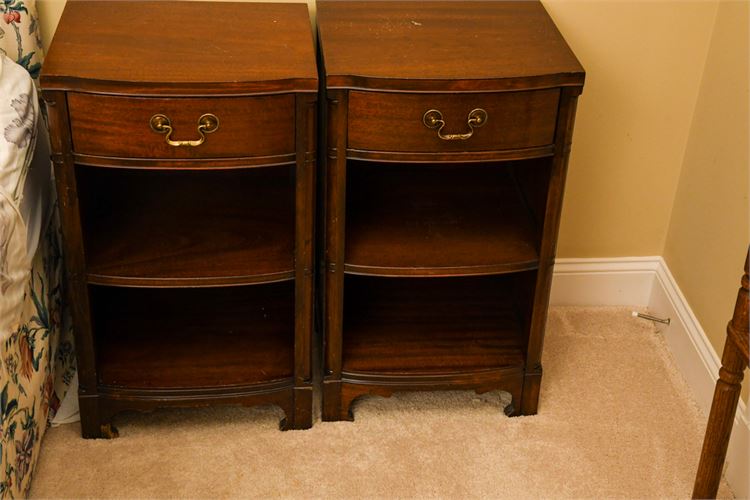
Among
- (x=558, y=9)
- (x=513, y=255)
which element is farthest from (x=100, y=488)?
(x=558, y=9)

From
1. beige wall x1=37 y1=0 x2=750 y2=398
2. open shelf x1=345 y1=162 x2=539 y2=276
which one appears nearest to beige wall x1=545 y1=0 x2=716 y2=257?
beige wall x1=37 y1=0 x2=750 y2=398

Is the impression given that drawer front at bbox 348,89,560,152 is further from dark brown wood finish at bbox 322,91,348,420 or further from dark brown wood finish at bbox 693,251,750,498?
dark brown wood finish at bbox 693,251,750,498

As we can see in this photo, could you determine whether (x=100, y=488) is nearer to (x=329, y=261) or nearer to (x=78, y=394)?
(x=78, y=394)

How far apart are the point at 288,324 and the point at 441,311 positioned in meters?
0.34

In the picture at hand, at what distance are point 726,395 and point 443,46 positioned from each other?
779 millimetres

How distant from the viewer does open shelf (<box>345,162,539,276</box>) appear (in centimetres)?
192

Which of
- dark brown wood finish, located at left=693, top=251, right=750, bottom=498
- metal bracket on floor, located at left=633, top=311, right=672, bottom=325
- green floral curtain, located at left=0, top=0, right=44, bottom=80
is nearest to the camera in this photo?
dark brown wood finish, located at left=693, top=251, right=750, bottom=498

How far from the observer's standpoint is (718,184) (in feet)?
7.06

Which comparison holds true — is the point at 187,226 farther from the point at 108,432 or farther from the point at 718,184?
the point at 718,184

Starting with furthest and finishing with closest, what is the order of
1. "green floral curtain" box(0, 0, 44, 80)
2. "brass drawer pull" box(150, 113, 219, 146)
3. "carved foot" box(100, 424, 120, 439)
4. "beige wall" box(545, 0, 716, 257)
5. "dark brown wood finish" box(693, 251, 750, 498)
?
"beige wall" box(545, 0, 716, 257) → "carved foot" box(100, 424, 120, 439) → "green floral curtain" box(0, 0, 44, 80) → "brass drawer pull" box(150, 113, 219, 146) → "dark brown wood finish" box(693, 251, 750, 498)

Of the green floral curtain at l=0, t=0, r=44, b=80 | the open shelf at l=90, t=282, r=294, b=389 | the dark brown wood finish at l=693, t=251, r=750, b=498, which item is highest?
the green floral curtain at l=0, t=0, r=44, b=80

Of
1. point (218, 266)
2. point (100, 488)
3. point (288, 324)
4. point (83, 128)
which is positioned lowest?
point (100, 488)

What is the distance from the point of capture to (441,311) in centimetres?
221

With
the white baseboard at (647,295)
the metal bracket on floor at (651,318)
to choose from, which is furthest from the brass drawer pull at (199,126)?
the metal bracket on floor at (651,318)
